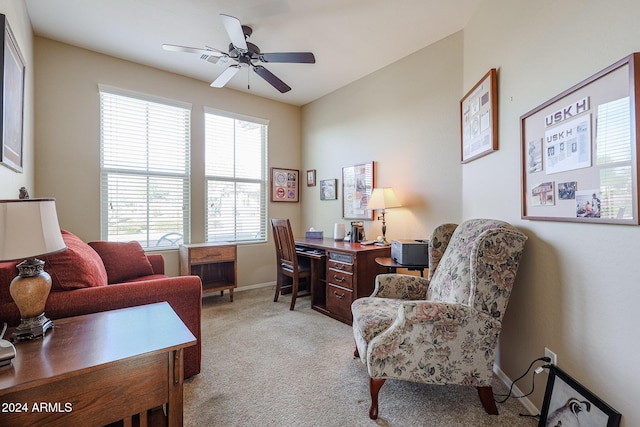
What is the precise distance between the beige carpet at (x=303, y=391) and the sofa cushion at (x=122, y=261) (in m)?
0.87

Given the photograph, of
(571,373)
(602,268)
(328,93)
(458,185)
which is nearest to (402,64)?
(328,93)

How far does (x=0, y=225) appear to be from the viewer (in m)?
0.99

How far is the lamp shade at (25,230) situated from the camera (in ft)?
3.28

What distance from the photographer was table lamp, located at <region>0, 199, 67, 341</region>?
101 centimetres

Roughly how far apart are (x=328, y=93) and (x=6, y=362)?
4.17m

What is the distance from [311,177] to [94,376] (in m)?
3.77

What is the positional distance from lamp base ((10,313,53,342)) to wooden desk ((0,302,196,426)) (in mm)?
25

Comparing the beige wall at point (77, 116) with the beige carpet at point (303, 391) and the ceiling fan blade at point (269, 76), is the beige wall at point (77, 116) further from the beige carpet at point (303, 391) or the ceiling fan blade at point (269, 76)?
the beige carpet at point (303, 391)

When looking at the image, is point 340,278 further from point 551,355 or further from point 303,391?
point 551,355

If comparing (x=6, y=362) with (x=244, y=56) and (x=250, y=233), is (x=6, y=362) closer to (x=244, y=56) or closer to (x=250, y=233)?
(x=244, y=56)

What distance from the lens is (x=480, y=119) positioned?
2.24 metres

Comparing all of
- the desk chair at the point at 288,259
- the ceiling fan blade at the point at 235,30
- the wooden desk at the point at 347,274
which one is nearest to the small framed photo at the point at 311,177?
the desk chair at the point at 288,259

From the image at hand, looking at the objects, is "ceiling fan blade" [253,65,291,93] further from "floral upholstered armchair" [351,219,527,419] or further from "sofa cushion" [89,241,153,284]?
"floral upholstered armchair" [351,219,527,419]

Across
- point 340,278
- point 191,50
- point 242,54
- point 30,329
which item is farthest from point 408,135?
point 30,329
